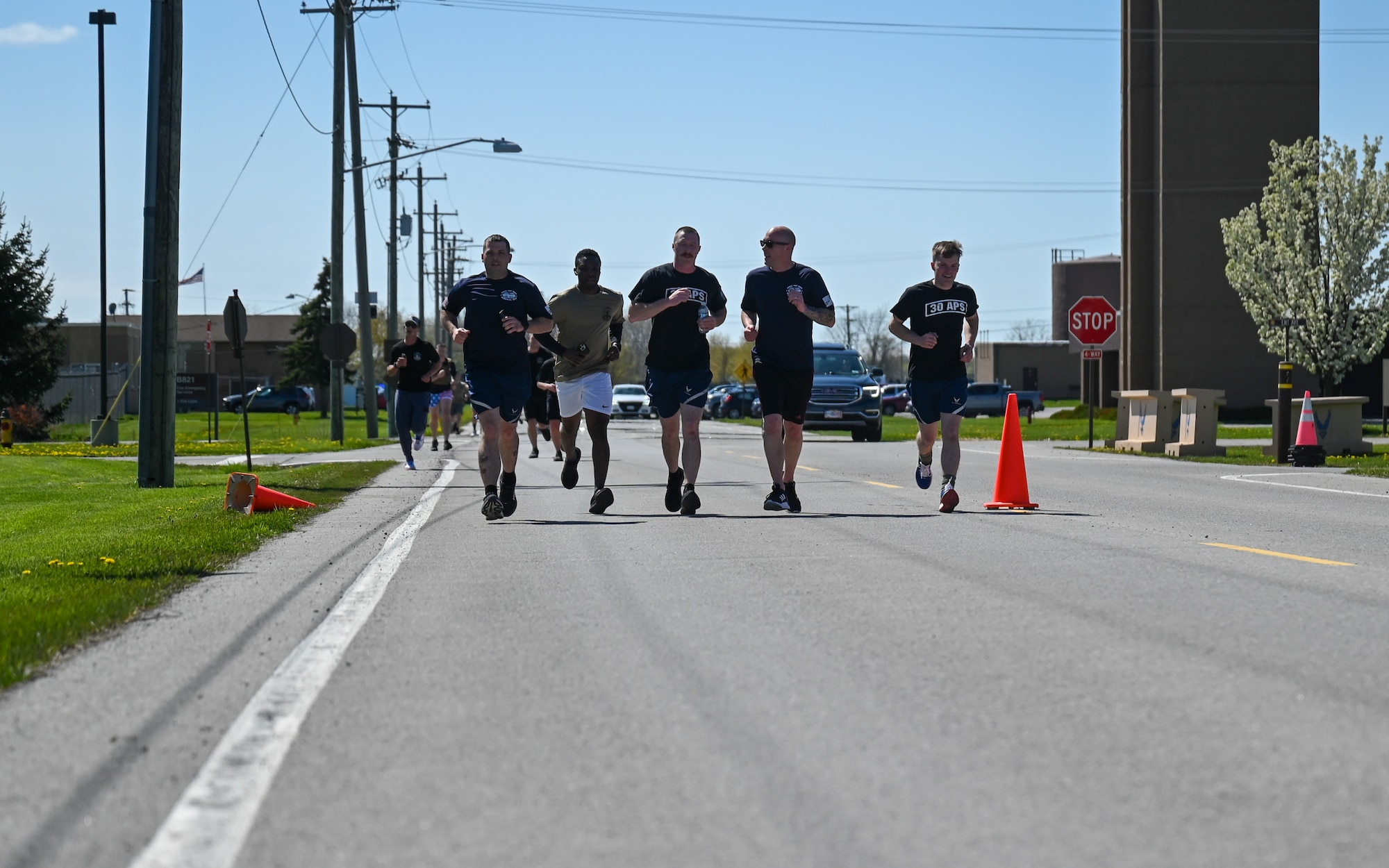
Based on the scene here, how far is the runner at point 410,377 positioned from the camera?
20.7 m

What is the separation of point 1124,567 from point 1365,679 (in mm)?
3037

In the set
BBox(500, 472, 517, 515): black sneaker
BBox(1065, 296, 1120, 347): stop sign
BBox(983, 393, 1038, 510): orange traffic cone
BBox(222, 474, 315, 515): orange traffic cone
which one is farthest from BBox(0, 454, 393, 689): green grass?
BBox(1065, 296, 1120, 347): stop sign

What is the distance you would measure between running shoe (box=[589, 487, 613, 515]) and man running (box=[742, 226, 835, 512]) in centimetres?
122

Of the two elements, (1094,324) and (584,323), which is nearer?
(584,323)

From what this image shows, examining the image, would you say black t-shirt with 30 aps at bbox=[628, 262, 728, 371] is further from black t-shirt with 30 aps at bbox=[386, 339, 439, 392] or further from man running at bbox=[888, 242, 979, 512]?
black t-shirt with 30 aps at bbox=[386, 339, 439, 392]

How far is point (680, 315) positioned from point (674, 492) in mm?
1359

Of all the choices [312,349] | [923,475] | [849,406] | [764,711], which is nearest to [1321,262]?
[849,406]

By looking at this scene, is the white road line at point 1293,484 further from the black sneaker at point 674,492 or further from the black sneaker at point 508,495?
the black sneaker at point 508,495

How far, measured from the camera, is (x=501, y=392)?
482 inches

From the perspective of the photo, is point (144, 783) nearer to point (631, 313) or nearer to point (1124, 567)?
point (1124, 567)

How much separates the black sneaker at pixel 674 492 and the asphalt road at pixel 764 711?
254cm

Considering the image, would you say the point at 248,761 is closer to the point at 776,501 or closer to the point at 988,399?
the point at 776,501

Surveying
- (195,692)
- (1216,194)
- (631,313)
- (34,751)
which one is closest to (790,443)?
(631,313)

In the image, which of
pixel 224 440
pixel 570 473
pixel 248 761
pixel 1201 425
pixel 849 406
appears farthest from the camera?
pixel 224 440
